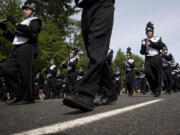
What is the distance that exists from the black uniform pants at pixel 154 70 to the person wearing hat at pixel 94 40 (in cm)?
548

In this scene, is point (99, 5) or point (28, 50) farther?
point (28, 50)

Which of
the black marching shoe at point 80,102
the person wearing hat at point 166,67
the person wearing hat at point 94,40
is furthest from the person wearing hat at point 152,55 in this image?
the black marching shoe at point 80,102

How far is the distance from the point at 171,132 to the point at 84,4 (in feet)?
6.98

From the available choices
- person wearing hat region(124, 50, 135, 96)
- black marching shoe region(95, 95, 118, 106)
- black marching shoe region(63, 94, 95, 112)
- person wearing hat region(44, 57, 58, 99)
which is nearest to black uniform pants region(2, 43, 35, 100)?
black marching shoe region(95, 95, 118, 106)

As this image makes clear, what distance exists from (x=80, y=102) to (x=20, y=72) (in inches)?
118

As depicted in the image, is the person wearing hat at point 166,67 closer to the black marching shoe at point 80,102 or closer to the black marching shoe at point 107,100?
the black marching shoe at point 107,100

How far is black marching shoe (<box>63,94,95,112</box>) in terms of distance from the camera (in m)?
2.76

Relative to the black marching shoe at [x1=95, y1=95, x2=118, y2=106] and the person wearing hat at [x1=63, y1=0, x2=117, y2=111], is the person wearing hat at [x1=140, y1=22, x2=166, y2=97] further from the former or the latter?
the person wearing hat at [x1=63, y1=0, x2=117, y2=111]

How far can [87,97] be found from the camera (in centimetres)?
297

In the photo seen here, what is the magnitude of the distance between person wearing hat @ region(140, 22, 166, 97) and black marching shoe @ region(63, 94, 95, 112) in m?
5.87

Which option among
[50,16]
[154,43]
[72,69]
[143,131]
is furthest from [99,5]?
[50,16]

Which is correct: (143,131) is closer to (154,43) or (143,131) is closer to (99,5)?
(99,5)

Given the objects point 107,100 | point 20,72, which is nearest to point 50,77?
point 20,72

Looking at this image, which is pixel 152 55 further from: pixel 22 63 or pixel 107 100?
pixel 107 100
